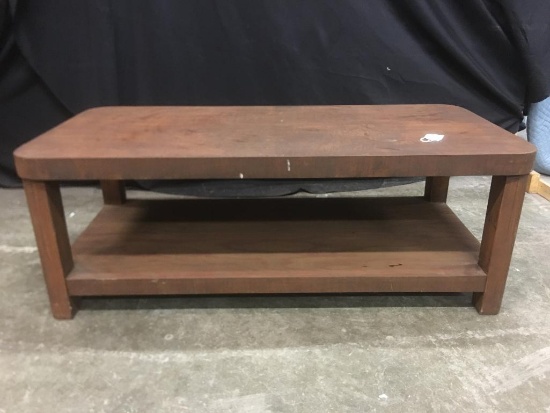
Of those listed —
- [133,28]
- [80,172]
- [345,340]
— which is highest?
[133,28]

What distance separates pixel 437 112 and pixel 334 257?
45 cm

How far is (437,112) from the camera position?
117cm

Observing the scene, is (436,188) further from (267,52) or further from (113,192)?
(113,192)

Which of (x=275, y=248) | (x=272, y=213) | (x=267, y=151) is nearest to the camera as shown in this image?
(x=267, y=151)

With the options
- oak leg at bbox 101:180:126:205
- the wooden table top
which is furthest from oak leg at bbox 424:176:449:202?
oak leg at bbox 101:180:126:205

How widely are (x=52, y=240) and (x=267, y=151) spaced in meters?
0.45

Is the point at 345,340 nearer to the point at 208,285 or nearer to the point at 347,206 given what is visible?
the point at 208,285

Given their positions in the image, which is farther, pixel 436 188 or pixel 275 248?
pixel 436 188

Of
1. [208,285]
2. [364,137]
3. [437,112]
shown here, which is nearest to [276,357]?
[208,285]

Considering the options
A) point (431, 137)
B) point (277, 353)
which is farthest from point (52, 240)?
point (431, 137)

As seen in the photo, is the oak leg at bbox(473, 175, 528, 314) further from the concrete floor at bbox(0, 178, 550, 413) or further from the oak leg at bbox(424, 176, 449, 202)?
the oak leg at bbox(424, 176, 449, 202)

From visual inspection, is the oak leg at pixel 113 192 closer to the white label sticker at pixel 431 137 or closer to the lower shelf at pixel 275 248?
the lower shelf at pixel 275 248

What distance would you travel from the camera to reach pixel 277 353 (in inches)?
36.2

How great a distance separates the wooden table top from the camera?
846 millimetres
